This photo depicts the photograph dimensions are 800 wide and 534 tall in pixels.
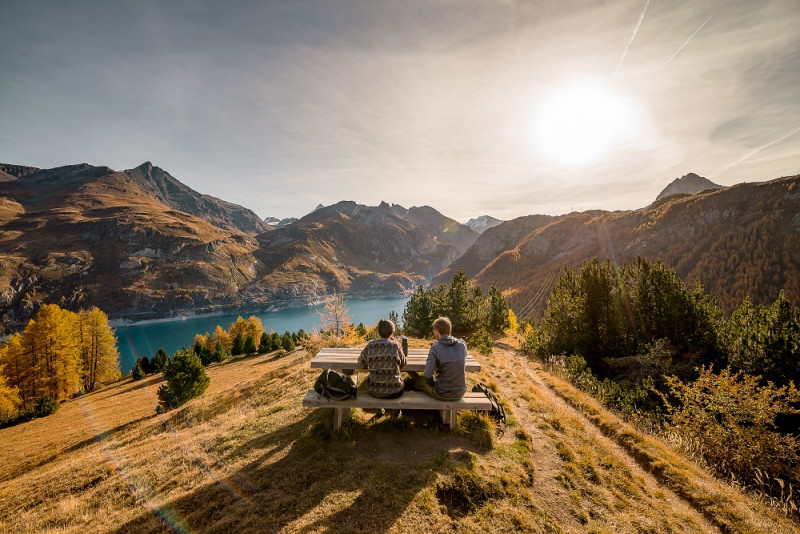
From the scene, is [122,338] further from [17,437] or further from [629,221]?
[629,221]

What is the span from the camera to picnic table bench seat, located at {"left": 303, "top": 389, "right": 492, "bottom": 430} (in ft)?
21.4

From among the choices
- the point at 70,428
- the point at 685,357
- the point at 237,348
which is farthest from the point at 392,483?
the point at 237,348

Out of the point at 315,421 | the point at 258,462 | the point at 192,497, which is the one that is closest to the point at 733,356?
the point at 315,421

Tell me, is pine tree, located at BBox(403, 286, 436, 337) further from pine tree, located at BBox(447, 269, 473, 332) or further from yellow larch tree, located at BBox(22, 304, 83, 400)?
yellow larch tree, located at BBox(22, 304, 83, 400)

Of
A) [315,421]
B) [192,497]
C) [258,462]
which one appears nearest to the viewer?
[192,497]

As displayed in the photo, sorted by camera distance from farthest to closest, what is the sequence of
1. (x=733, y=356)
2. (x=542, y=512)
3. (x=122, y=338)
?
(x=122, y=338) → (x=733, y=356) → (x=542, y=512)

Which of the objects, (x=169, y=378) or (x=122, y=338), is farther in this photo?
(x=122, y=338)

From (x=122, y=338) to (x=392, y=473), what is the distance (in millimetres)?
180811

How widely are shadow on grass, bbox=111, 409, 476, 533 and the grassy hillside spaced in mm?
26

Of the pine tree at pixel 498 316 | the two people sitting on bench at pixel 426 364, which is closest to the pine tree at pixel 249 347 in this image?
the pine tree at pixel 498 316

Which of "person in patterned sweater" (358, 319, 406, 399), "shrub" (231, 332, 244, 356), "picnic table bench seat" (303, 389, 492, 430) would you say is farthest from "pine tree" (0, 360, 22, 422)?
"person in patterned sweater" (358, 319, 406, 399)

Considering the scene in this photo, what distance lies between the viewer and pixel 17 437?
21.2 metres

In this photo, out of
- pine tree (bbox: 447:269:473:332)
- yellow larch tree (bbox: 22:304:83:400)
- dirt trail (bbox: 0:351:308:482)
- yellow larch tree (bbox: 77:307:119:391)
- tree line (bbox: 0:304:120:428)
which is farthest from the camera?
yellow larch tree (bbox: 77:307:119:391)

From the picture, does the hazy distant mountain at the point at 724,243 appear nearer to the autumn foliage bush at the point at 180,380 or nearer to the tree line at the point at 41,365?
the autumn foliage bush at the point at 180,380
